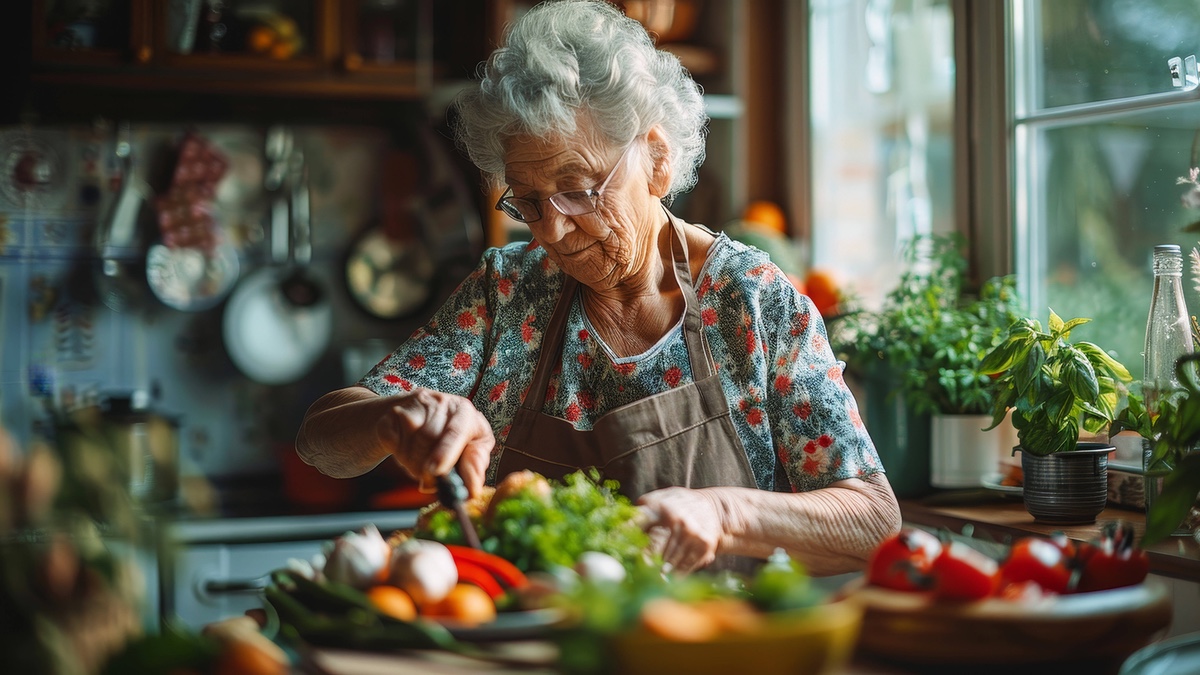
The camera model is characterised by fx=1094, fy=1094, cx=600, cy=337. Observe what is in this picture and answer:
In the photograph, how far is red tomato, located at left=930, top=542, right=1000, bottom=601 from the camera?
948 millimetres

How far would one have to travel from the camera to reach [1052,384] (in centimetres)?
171

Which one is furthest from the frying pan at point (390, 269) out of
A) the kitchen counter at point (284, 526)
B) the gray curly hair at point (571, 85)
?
the gray curly hair at point (571, 85)

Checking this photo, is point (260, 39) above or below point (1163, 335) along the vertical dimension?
above

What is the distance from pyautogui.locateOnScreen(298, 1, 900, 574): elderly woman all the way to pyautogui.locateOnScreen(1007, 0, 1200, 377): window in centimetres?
73

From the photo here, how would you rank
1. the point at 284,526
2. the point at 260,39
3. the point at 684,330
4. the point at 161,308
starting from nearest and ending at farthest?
the point at 684,330, the point at 284,526, the point at 260,39, the point at 161,308

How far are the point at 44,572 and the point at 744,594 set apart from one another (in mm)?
692

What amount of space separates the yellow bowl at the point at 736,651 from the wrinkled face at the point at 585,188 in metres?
0.91

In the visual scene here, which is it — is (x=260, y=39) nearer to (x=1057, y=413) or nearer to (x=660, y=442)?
(x=660, y=442)

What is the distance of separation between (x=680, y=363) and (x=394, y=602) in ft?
2.53

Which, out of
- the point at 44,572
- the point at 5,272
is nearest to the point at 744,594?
the point at 44,572

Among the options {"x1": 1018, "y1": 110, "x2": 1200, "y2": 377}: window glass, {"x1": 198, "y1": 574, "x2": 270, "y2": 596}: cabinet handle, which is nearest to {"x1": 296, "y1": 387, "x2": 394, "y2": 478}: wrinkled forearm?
{"x1": 198, "y1": 574, "x2": 270, "y2": 596}: cabinet handle

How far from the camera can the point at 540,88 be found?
1.59 metres

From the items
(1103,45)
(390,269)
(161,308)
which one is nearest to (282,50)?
(390,269)

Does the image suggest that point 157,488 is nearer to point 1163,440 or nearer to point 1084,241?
point 1163,440
